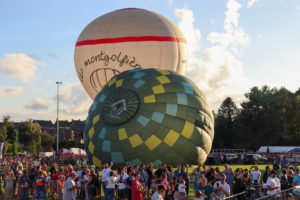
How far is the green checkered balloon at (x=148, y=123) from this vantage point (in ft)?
68.2

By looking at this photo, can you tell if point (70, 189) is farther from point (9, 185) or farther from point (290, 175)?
point (290, 175)

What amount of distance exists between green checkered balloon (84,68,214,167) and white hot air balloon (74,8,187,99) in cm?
951

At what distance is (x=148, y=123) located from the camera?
2094 centimetres

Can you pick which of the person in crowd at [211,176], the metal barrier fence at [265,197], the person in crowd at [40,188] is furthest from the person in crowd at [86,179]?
the metal barrier fence at [265,197]

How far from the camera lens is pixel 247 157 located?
1737 inches

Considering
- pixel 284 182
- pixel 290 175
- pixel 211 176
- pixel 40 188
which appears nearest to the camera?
pixel 284 182

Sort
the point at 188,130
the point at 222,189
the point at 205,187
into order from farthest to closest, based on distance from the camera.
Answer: the point at 188,130, the point at 205,187, the point at 222,189

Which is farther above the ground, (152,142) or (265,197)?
(152,142)

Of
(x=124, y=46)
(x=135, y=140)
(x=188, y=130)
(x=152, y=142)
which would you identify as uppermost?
(x=124, y=46)

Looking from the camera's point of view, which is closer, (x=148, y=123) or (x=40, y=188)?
(x=40, y=188)

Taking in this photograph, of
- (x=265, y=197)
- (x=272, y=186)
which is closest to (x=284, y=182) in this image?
(x=272, y=186)

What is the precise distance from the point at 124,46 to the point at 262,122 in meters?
53.9

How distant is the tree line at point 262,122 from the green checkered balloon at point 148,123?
2155 inches

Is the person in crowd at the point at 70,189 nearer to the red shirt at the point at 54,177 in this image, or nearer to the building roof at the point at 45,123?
the red shirt at the point at 54,177
